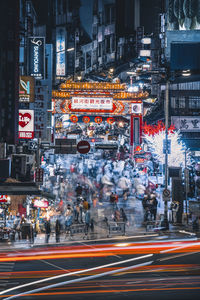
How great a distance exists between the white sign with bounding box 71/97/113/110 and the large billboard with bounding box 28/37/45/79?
13.3 meters

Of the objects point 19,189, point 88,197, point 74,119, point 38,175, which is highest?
point 74,119

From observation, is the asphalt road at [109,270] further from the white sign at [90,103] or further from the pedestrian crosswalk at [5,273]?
the white sign at [90,103]

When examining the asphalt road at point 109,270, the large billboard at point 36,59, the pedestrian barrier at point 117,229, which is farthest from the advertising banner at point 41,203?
the large billboard at point 36,59

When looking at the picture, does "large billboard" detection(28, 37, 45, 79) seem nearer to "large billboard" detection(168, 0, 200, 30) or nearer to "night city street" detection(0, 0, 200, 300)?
"night city street" detection(0, 0, 200, 300)

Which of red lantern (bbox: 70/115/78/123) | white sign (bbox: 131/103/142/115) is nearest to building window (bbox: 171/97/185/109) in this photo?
white sign (bbox: 131/103/142/115)

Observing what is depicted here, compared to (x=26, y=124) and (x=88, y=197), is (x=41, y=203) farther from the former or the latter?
(x=88, y=197)

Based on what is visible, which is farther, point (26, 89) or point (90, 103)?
point (90, 103)

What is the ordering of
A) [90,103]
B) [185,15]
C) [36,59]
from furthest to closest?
[185,15]
[90,103]
[36,59]

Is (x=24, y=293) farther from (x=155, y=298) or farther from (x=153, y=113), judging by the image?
(x=153, y=113)

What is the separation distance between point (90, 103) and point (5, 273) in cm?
3315

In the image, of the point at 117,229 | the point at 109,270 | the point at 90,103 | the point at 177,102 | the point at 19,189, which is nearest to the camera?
the point at 109,270

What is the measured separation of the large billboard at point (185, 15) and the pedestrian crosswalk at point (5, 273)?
218ft

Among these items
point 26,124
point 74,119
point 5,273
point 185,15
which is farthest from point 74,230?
point 185,15

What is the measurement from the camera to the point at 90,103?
49.6 meters
